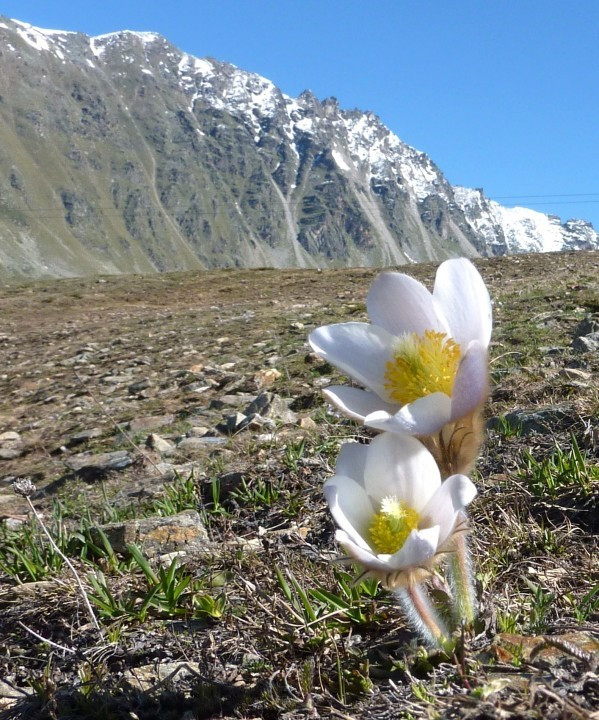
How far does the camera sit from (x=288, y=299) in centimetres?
1667

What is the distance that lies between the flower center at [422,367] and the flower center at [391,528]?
260 mm

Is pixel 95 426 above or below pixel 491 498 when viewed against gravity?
below

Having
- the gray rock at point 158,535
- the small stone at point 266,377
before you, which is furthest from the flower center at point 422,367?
the small stone at point 266,377

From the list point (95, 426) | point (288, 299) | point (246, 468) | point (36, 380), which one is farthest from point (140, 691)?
point (288, 299)

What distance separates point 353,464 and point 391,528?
0.19m

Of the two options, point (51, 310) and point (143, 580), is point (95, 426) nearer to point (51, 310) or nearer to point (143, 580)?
point (143, 580)

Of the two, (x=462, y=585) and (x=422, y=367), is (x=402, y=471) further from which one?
(x=462, y=585)

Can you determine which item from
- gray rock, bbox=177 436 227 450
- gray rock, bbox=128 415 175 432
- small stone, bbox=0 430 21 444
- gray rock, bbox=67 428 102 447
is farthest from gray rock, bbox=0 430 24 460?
gray rock, bbox=177 436 227 450

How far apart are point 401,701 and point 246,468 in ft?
7.98

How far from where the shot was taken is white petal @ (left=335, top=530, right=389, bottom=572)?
1396 mm

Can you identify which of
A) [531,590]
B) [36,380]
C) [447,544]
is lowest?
[36,380]

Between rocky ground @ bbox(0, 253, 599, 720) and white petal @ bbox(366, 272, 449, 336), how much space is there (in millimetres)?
748

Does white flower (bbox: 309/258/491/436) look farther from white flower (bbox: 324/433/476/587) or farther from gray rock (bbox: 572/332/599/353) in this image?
gray rock (bbox: 572/332/599/353)

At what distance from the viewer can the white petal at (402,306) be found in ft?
5.65
